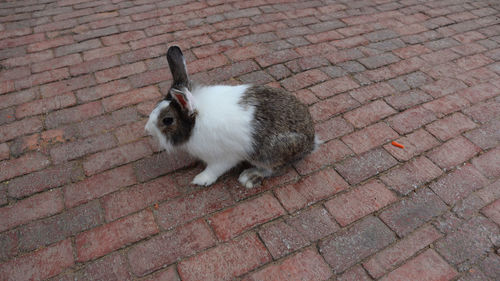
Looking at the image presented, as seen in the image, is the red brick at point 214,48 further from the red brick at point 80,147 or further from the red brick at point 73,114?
the red brick at point 80,147

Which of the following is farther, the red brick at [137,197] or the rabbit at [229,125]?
the red brick at [137,197]

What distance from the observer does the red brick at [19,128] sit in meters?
2.99

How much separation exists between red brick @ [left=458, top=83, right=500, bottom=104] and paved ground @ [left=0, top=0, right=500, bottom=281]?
21 millimetres

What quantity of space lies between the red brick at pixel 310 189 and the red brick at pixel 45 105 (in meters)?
2.33

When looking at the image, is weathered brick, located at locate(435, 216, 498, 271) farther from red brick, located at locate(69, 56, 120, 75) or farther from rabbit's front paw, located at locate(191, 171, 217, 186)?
red brick, located at locate(69, 56, 120, 75)

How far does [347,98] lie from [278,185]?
1.38m

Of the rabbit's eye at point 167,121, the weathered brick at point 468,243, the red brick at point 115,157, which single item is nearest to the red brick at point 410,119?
the weathered brick at point 468,243

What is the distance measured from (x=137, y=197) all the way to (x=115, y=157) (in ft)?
1.63

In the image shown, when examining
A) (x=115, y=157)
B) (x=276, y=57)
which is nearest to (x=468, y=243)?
(x=276, y=57)

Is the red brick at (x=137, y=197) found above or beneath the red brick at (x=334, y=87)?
beneath

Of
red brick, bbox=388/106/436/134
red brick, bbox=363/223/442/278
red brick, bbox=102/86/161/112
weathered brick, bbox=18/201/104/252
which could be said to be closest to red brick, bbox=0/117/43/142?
red brick, bbox=102/86/161/112

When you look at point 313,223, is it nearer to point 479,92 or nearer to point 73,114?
point 73,114

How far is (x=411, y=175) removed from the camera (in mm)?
2760

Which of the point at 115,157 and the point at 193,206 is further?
the point at 115,157
